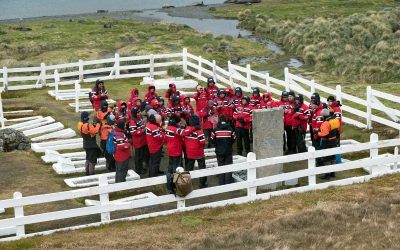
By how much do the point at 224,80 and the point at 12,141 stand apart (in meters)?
10.5

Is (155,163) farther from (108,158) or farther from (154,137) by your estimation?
(108,158)

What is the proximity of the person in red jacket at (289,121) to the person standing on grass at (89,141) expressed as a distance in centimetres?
481

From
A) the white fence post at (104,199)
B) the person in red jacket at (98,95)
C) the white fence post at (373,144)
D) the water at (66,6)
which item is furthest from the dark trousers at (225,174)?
the water at (66,6)

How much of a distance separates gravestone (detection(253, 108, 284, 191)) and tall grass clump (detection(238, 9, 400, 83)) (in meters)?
17.2

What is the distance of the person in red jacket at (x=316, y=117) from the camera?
1698cm

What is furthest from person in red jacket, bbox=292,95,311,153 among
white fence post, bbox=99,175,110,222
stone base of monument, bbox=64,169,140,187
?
white fence post, bbox=99,175,110,222

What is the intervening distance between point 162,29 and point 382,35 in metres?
21.1

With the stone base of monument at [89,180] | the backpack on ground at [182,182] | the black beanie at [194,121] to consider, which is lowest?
the stone base of monument at [89,180]

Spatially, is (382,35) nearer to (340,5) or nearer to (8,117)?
(8,117)

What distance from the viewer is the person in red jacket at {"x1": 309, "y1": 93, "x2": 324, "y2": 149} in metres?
17.0

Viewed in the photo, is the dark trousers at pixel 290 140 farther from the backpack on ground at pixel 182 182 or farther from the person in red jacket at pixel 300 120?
the backpack on ground at pixel 182 182

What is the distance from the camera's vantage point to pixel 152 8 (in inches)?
3652

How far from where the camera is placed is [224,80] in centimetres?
2802

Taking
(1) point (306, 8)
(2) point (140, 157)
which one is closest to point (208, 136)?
(2) point (140, 157)
